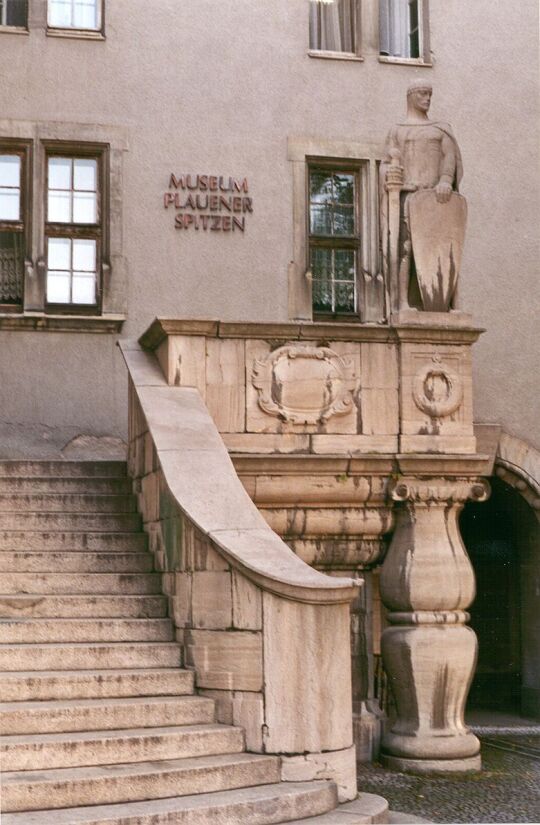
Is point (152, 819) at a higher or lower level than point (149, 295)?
lower

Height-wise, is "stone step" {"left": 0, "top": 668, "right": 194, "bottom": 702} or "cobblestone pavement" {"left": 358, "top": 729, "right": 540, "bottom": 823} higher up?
"stone step" {"left": 0, "top": 668, "right": 194, "bottom": 702}

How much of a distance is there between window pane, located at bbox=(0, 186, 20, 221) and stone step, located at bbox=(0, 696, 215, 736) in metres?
7.87

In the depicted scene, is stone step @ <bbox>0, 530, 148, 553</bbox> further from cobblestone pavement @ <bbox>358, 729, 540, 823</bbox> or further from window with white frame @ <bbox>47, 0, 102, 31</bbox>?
window with white frame @ <bbox>47, 0, 102, 31</bbox>

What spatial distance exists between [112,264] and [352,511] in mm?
5252

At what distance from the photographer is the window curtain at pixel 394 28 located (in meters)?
15.2

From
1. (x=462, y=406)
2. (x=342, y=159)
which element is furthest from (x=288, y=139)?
(x=462, y=406)

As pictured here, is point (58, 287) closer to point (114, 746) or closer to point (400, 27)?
point (400, 27)

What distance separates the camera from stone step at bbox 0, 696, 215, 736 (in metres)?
6.82

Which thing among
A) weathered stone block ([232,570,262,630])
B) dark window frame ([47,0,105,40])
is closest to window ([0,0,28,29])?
dark window frame ([47,0,105,40])

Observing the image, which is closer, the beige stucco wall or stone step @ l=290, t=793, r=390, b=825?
stone step @ l=290, t=793, r=390, b=825

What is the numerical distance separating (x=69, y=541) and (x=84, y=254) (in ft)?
19.1

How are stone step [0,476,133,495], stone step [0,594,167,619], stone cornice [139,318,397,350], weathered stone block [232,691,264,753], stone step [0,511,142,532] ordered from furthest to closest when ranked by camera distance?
stone step [0,476,133,495] < stone cornice [139,318,397,350] < stone step [0,511,142,532] < stone step [0,594,167,619] < weathered stone block [232,691,264,753]

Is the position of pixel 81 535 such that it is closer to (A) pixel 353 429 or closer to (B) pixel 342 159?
(A) pixel 353 429

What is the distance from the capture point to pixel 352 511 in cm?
980
